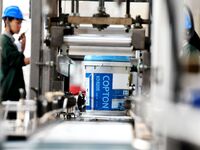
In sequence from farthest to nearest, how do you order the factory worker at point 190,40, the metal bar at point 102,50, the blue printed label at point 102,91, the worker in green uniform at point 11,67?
1. the blue printed label at point 102,91
2. the worker in green uniform at point 11,67
3. the metal bar at point 102,50
4. the factory worker at point 190,40

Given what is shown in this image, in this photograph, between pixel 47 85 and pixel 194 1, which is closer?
pixel 47 85

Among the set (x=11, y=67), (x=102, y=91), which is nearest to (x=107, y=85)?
(x=102, y=91)

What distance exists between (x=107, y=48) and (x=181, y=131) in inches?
76.1

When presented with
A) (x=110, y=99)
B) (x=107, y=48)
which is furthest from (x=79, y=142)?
(x=110, y=99)

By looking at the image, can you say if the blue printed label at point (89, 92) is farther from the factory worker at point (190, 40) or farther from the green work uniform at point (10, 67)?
the factory worker at point (190, 40)

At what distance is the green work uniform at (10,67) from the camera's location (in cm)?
285

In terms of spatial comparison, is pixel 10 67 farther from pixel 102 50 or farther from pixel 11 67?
pixel 102 50

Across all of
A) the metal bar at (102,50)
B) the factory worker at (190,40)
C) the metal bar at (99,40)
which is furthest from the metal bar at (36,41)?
the factory worker at (190,40)

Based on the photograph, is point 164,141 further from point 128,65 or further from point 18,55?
point 128,65

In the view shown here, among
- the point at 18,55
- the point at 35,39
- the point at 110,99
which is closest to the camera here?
the point at 35,39

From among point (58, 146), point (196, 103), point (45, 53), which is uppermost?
point (45, 53)

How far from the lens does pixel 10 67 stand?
288 cm

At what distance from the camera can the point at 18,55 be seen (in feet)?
9.50

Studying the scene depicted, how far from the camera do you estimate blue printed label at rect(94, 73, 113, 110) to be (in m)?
3.24
